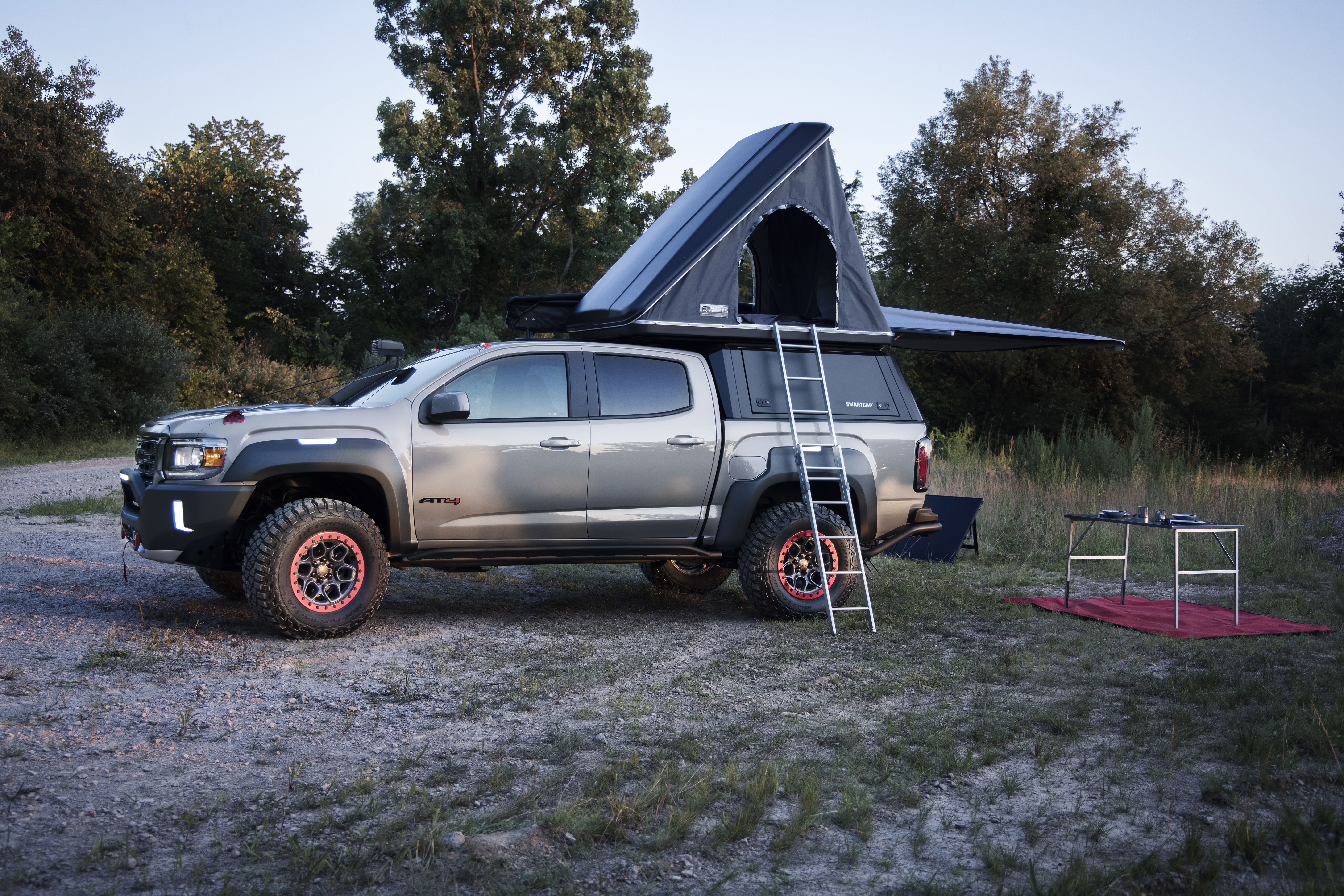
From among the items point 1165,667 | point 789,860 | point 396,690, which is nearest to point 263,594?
point 396,690

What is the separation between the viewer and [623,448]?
714 cm

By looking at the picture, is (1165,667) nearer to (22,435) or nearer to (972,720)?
(972,720)

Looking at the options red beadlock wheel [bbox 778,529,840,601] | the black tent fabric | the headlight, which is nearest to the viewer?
the headlight

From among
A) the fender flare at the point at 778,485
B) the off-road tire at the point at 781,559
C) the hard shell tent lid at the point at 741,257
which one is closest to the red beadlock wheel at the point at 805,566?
the off-road tire at the point at 781,559

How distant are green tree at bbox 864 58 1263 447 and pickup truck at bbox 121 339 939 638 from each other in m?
22.3

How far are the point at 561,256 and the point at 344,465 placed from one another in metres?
31.0

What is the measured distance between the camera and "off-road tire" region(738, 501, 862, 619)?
750cm

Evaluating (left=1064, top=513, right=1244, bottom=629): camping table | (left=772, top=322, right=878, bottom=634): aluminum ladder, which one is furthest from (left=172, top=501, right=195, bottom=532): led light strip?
(left=1064, top=513, right=1244, bottom=629): camping table

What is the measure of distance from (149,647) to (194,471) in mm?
1058

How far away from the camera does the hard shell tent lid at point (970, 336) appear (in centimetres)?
947

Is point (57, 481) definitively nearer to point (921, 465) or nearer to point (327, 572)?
point (327, 572)

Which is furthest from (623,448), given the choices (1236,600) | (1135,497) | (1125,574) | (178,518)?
(1135,497)

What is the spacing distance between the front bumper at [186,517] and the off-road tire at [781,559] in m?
3.44

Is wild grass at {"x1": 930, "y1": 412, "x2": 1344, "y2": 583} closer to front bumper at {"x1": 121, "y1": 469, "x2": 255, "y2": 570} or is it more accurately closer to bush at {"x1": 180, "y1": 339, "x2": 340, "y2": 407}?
front bumper at {"x1": 121, "y1": 469, "x2": 255, "y2": 570}
